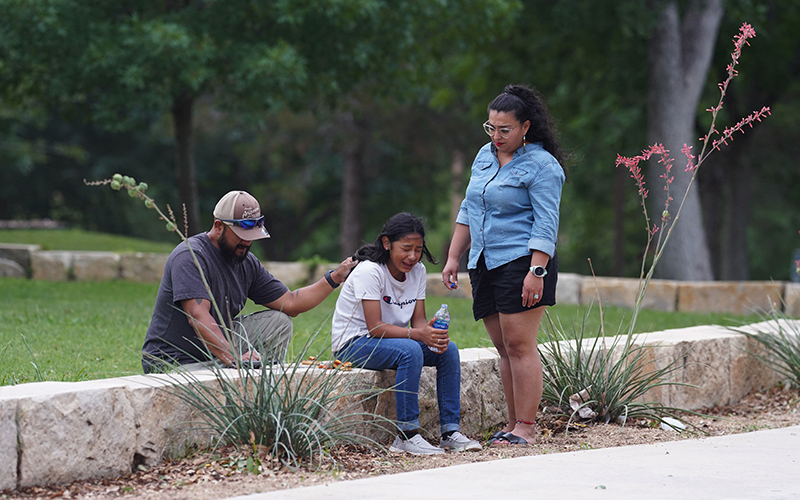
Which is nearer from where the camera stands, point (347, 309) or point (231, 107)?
point (347, 309)

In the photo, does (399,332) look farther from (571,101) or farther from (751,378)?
(571,101)

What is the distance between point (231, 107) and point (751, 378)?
876 centimetres

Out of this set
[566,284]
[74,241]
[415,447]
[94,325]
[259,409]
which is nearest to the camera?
[259,409]

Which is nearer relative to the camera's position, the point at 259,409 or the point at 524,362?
the point at 259,409

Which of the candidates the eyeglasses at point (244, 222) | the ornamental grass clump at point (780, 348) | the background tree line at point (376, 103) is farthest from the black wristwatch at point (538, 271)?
the background tree line at point (376, 103)

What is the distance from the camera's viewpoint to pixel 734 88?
639 inches

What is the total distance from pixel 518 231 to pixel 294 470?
1.58m

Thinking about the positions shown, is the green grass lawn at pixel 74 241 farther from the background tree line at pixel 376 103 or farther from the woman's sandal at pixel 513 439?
the woman's sandal at pixel 513 439

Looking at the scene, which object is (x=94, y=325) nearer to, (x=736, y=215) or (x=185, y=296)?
(x=185, y=296)

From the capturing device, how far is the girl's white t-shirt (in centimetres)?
424

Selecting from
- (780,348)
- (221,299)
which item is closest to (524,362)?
(221,299)

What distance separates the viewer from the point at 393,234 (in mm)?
4270

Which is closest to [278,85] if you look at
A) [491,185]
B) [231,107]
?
[231,107]

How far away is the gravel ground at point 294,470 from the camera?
327 cm
